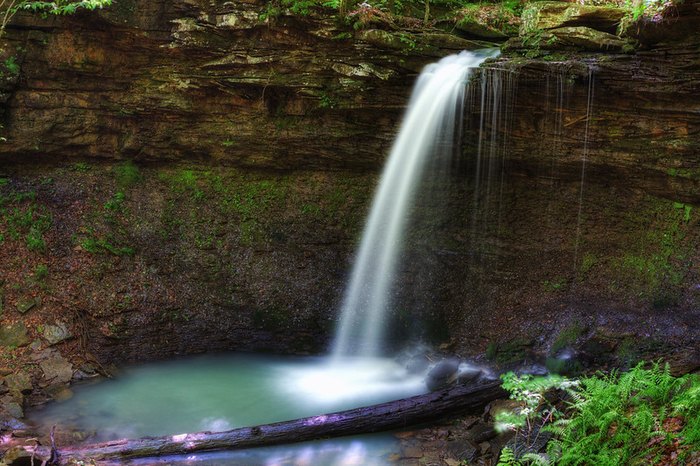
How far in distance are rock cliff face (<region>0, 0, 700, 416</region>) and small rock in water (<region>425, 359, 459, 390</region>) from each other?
2.72ft

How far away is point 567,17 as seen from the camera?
909cm

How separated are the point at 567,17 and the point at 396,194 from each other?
439 centimetres

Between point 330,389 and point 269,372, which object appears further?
point 269,372

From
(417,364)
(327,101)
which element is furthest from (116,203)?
(417,364)

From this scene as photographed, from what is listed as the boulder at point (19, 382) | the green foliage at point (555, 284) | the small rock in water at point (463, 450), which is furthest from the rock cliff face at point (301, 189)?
the small rock in water at point (463, 450)

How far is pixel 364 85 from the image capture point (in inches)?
381

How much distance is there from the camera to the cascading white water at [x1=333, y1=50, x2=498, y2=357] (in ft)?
30.7

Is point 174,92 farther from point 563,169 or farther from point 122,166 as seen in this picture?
point 563,169

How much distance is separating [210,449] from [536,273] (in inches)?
261

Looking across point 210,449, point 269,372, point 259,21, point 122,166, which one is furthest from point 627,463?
point 122,166

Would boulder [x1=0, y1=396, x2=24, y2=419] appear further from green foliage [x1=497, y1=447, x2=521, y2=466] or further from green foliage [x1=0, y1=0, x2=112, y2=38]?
green foliage [x1=497, y1=447, x2=521, y2=466]

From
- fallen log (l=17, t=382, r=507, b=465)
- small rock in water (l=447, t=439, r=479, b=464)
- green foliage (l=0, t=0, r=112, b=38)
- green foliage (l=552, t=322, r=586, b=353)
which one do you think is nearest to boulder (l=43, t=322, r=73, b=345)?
fallen log (l=17, t=382, r=507, b=465)

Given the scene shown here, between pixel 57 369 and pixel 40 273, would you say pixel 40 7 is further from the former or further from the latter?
pixel 57 369

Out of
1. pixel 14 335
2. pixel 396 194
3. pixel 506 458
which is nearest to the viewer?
pixel 506 458
